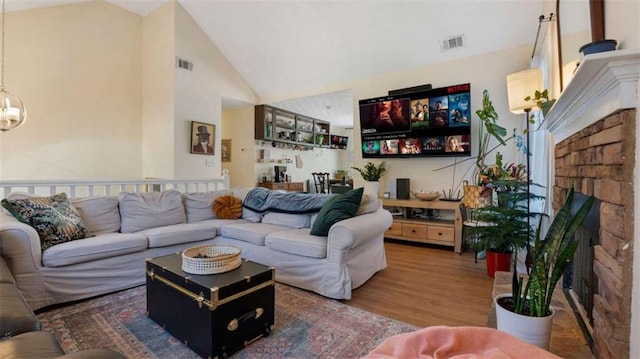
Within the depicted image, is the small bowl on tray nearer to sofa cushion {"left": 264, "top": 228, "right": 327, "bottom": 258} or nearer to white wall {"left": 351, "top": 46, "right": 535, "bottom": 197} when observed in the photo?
white wall {"left": 351, "top": 46, "right": 535, "bottom": 197}

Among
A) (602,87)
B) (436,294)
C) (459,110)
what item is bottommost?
(436,294)

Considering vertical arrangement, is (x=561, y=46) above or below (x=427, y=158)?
above

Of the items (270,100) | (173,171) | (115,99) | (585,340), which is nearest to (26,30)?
(115,99)

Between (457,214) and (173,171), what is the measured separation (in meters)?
4.28

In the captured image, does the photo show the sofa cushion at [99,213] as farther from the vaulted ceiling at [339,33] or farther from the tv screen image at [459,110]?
the tv screen image at [459,110]

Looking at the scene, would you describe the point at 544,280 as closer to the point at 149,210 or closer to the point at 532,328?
the point at 532,328

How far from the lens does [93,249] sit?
2.32 meters

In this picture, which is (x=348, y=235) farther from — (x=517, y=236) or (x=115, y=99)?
(x=115, y=99)

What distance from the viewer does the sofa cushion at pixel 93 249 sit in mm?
2164

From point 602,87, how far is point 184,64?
5.26 m

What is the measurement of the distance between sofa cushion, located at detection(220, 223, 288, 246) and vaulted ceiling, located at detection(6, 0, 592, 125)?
312 centimetres

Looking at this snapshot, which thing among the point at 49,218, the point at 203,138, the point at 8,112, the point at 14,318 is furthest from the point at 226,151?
the point at 14,318

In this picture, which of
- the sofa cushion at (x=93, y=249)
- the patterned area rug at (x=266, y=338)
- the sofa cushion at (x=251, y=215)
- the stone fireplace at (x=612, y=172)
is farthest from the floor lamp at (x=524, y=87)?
the sofa cushion at (x=93, y=249)

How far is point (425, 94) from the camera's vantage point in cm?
430
